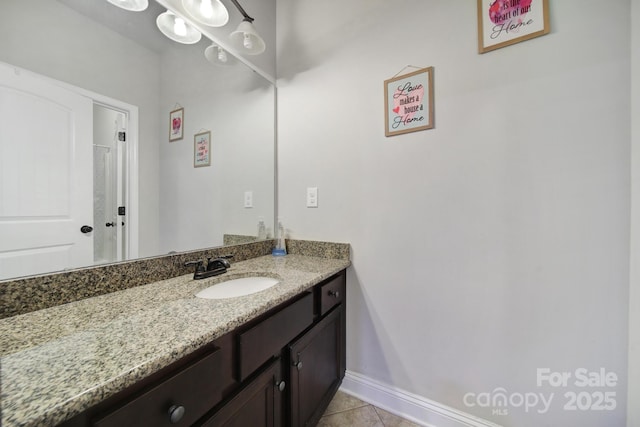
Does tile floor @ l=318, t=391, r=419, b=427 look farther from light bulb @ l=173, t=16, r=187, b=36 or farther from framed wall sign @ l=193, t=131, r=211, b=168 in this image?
light bulb @ l=173, t=16, r=187, b=36

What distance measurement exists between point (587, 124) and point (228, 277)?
5.19ft

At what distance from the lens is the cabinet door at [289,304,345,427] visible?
94cm

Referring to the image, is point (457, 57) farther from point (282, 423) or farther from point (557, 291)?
point (282, 423)

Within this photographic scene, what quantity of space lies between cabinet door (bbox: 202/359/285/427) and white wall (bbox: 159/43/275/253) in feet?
2.27

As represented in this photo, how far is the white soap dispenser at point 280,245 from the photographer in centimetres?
156

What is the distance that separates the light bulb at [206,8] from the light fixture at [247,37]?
0.40 ft

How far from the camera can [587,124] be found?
3.00 feet

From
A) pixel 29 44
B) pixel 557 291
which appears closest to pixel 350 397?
pixel 557 291

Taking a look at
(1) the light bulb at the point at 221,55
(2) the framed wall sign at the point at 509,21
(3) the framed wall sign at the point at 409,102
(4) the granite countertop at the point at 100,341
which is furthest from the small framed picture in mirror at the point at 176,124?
(2) the framed wall sign at the point at 509,21

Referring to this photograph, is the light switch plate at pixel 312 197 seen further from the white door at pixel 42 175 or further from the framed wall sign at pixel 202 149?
the white door at pixel 42 175

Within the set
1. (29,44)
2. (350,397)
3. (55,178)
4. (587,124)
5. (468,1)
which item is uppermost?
(468,1)

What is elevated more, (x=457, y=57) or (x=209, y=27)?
(x=209, y=27)

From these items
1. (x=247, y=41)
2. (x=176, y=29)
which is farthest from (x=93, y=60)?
(x=247, y=41)

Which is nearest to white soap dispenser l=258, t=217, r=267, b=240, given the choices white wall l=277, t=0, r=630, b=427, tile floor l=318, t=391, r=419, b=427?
white wall l=277, t=0, r=630, b=427
